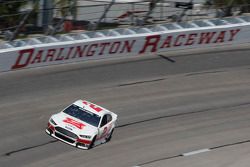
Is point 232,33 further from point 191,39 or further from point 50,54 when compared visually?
point 50,54

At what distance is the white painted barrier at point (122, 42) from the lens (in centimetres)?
2538

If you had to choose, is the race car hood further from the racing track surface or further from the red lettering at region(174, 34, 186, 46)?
the red lettering at region(174, 34, 186, 46)

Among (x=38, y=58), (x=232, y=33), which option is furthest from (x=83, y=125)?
(x=232, y=33)

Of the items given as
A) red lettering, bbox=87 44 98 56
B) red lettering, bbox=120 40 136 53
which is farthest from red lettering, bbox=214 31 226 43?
red lettering, bbox=87 44 98 56

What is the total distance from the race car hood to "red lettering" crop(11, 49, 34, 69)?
20.9 feet

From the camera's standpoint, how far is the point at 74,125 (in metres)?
18.9

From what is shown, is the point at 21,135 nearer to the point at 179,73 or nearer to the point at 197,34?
the point at 179,73

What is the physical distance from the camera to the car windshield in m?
19.4

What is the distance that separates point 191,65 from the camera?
91.3 ft

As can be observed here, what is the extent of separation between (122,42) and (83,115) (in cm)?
899

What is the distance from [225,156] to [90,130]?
4457 millimetres

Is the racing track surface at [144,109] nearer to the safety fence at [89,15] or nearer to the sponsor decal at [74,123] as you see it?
the sponsor decal at [74,123]

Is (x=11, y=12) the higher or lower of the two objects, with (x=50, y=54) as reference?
higher

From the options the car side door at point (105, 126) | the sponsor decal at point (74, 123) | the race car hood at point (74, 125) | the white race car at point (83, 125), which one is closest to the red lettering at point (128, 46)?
the white race car at point (83, 125)
